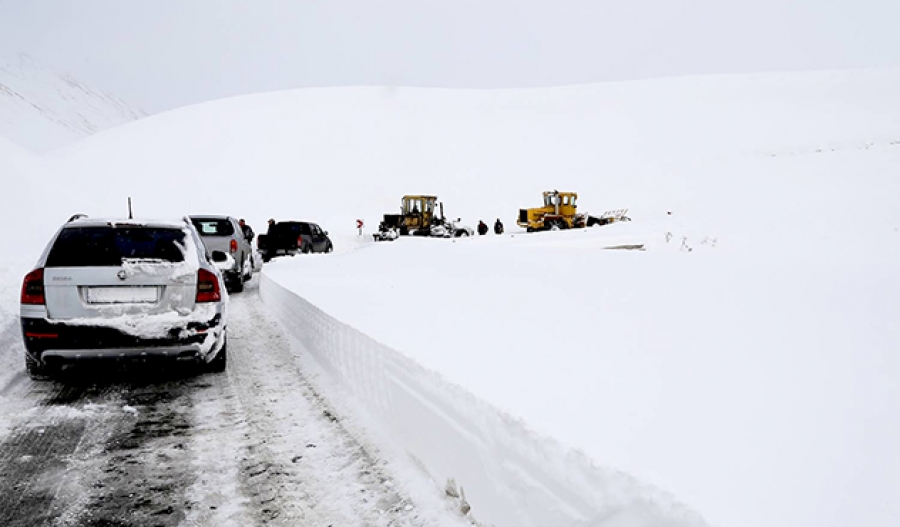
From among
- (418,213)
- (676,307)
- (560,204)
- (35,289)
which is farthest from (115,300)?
Result: (560,204)

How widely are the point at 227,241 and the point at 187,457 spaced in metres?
11.5

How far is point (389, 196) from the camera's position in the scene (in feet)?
178

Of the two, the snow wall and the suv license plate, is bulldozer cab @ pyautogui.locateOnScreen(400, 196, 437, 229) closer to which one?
the suv license plate

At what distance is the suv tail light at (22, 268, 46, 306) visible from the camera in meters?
5.71

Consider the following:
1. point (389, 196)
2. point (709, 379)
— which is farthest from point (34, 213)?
point (389, 196)

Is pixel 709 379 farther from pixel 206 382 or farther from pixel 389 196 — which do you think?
pixel 389 196

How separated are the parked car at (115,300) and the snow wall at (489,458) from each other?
1.61 m

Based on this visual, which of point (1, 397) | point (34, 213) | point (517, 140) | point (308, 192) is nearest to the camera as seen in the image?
point (1, 397)

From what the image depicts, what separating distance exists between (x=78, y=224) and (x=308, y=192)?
48102 mm

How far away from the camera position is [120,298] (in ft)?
19.0

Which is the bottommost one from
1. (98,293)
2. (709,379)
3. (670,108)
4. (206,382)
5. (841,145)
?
(206,382)

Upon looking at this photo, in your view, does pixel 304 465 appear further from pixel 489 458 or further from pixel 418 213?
pixel 418 213

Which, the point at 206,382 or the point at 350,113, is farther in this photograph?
the point at 350,113

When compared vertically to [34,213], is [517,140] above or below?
above
